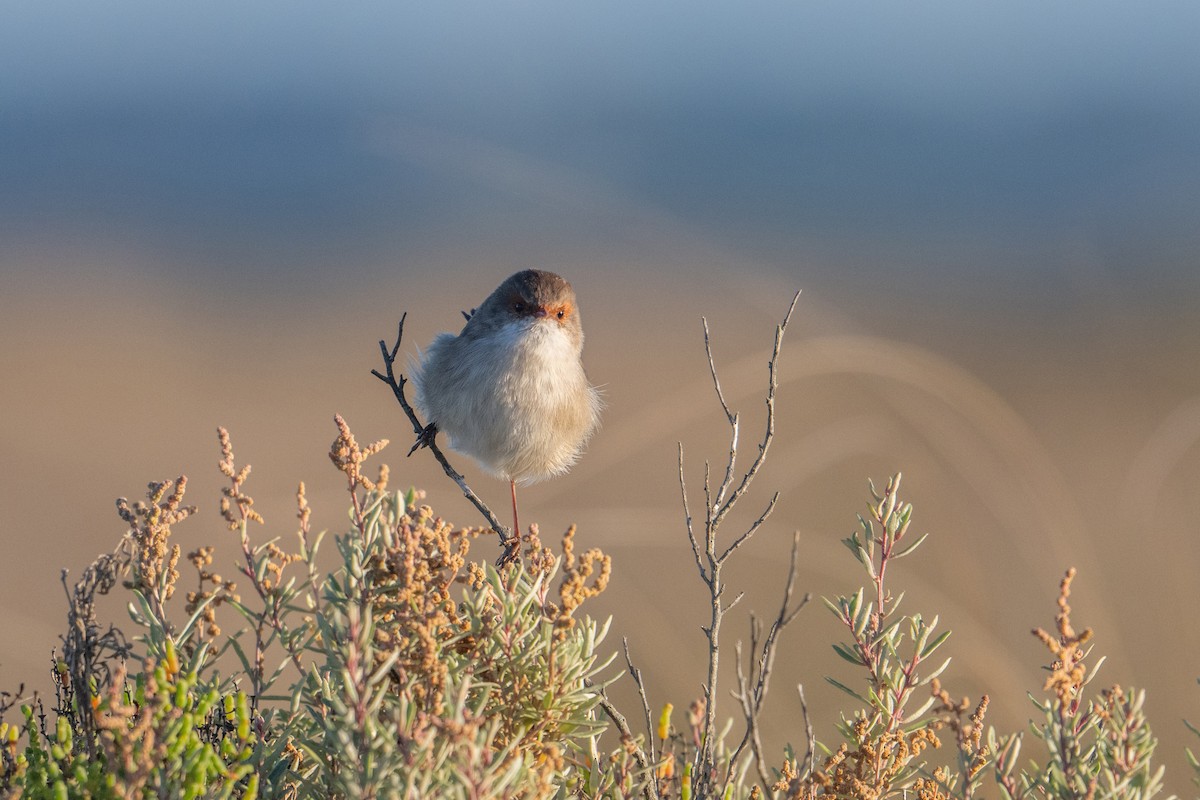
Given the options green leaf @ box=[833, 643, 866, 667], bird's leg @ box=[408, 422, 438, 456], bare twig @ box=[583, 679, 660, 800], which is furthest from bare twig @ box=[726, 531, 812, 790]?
bird's leg @ box=[408, 422, 438, 456]

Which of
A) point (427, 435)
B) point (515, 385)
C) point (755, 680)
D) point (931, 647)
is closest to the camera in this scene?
point (755, 680)

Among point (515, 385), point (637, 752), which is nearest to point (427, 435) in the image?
point (515, 385)

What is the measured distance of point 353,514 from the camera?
191 centimetres

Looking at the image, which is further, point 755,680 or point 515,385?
point 515,385

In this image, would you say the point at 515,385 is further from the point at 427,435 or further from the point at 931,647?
the point at 931,647

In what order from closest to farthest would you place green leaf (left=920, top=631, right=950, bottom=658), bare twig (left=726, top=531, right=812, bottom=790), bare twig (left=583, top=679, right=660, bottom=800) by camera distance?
bare twig (left=726, top=531, right=812, bottom=790), bare twig (left=583, top=679, right=660, bottom=800), green leaf (left=920, top=631, right=950, bottom=658)

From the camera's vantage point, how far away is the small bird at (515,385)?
160 inches

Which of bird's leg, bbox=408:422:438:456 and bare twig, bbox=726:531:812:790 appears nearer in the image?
bare twig, bbox=726:531:812:790

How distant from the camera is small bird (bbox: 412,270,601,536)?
4.05m

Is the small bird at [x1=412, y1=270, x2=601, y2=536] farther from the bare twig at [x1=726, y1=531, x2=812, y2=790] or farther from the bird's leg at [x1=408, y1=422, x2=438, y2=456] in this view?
the bare twig at [x1=726, y1=531, x2=812, y2=790]

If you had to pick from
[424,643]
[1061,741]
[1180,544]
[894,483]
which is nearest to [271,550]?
[424,643]

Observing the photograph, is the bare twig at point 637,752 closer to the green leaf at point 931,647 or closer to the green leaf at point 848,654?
the green leaf at point 848,654

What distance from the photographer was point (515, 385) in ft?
13.3

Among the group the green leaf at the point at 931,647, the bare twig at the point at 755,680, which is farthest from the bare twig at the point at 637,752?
the green leaf at the point at 931,647
